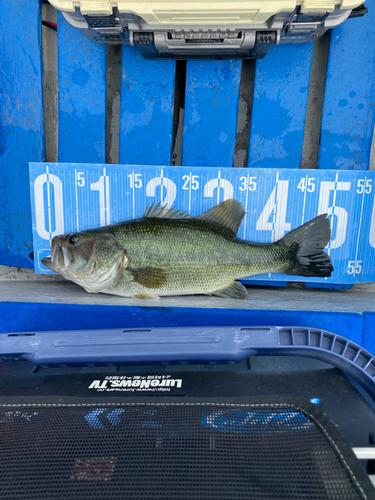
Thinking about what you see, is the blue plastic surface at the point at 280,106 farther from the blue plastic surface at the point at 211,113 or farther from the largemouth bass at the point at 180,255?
the largemouth bass at the point at 180,255

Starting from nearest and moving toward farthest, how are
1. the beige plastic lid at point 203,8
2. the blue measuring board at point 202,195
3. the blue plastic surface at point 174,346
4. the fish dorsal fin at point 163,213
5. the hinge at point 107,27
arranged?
the blue plastic surface at point 174,346
the beige plastic lid at point 203,8
the hinge at point 107,27
the fish dorsal fin at point 163,213
the blue measuring board at point 202,195

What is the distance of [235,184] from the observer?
210 centimetres

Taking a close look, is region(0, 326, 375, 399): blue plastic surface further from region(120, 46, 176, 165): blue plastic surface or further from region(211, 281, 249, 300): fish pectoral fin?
region(120, 46, 176, 165): blue plastic surface

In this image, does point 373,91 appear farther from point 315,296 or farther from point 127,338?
point 127,338

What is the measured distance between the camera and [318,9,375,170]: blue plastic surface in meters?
2.06

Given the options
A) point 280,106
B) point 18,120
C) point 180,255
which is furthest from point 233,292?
point 18,120

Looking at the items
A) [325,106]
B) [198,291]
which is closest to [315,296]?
[198,291]

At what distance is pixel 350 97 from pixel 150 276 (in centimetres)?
191

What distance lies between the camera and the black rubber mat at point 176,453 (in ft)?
2.43

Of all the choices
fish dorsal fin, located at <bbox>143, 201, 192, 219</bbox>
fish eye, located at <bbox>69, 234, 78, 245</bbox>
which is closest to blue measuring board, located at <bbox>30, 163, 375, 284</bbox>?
fish dorsal fin, located at <bbox>143, 201, 192, 219</bbox>

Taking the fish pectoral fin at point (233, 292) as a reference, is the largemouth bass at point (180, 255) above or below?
above

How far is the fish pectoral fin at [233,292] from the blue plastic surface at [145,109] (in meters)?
1.03

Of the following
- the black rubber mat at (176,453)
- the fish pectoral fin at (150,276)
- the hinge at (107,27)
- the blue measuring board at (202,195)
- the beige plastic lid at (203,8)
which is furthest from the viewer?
the blue measuring board at (202,195)

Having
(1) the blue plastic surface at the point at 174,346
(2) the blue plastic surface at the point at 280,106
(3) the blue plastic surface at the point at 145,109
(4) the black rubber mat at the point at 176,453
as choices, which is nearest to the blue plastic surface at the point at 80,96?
(3) the blue plastic surface at the point at 145,109
